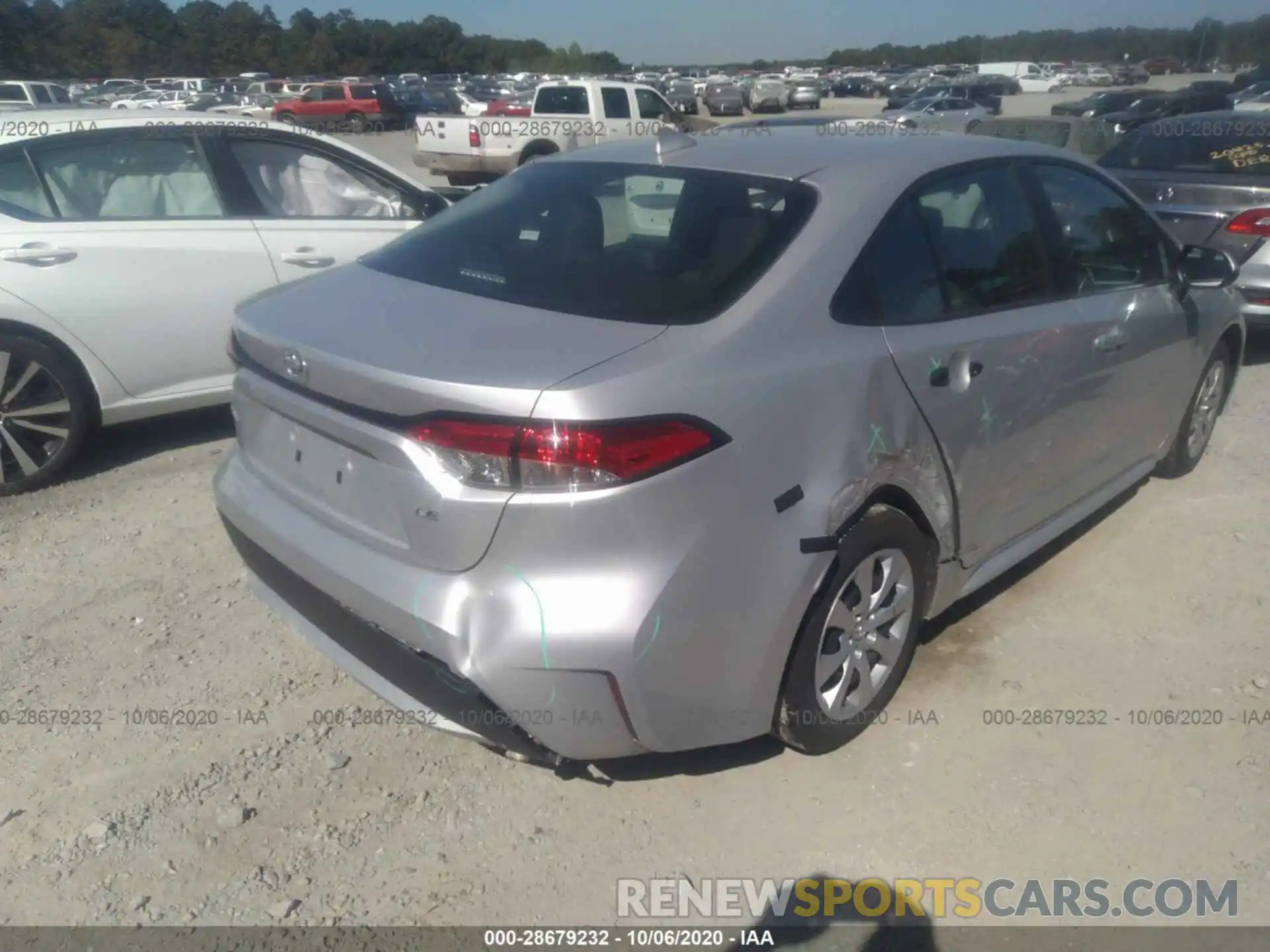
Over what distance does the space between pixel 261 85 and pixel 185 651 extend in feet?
183

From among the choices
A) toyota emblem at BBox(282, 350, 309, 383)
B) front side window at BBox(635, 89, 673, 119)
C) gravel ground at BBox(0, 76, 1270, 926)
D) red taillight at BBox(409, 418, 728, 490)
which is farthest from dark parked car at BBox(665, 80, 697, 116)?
red taillight at BBox(409, 418, 728, 490)

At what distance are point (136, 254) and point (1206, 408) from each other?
16.2ft

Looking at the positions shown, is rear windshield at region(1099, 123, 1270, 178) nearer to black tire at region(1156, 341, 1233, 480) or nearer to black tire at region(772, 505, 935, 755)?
black tire at region(1156, 341, 1233, 480)

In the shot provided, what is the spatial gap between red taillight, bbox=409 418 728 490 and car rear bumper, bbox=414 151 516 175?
16.6 m

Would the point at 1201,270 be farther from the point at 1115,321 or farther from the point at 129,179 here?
the point at 129,179

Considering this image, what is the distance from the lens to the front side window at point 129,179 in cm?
464

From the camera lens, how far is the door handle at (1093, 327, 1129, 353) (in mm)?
3590

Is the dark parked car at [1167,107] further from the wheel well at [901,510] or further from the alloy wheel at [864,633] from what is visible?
the alloy wheel at [864,633]

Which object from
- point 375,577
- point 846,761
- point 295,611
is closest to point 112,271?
point 295,611

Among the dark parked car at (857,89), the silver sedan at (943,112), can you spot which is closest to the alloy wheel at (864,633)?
the silver sedan at (943,112)

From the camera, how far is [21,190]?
14.9 ft

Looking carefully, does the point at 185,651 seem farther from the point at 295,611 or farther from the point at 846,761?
the point at 846,761

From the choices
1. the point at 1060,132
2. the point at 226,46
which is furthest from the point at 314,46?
the point at 1060,132

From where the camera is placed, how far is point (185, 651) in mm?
3424
